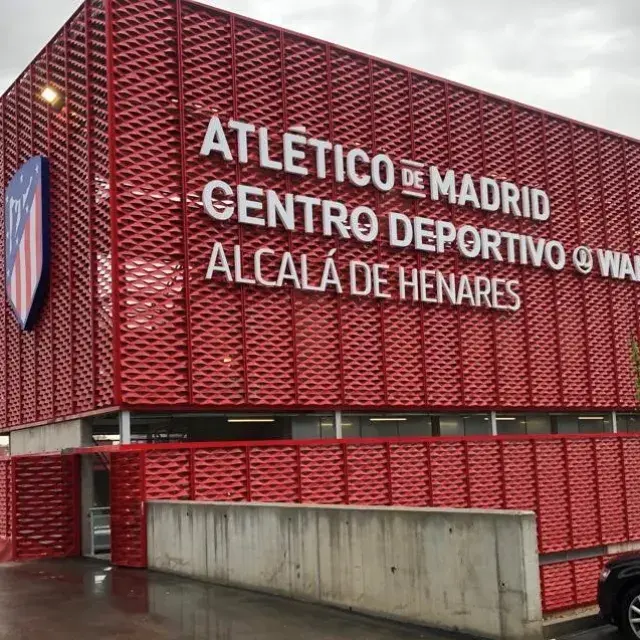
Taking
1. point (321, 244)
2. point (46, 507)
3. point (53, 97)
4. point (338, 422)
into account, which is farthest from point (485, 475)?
Answer: point (53, 97)

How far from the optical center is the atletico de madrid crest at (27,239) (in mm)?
23219

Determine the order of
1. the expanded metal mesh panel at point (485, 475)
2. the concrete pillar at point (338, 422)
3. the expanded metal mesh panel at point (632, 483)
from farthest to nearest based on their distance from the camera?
1. the expanded metal mesh panel at point (632, 483)
2. the expanded metal mesh panel at point (485, 475)
3. the concrete pillar at point (338, 422)

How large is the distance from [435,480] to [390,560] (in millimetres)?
14056

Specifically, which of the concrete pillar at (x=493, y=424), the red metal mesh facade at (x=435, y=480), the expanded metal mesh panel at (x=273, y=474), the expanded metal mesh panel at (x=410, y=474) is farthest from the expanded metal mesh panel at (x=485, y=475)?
the expanded metal mesh panel at (x=273, y=474)

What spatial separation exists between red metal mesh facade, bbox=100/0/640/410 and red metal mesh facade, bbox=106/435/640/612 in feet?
4.05

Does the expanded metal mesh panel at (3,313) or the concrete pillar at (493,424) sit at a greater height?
the expanded metal mesh panel at (3,313)

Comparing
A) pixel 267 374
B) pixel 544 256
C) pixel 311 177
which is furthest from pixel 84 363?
pixel 544 256

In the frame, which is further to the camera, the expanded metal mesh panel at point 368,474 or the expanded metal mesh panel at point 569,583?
the expanded metal mesh panel at point 569,583

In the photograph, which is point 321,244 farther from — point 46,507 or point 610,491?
point 610,491

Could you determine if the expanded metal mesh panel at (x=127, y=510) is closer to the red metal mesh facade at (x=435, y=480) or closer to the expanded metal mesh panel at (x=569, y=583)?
the red metal mesh facade at (x=435, y=480)

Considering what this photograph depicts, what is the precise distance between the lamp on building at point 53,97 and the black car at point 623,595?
1809cm

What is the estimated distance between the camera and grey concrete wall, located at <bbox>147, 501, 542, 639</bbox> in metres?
9.10

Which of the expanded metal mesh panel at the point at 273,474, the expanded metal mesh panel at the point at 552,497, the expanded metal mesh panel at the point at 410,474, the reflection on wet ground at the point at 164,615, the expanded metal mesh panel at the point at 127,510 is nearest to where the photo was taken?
the reflection on wet ground at the point at 164,615

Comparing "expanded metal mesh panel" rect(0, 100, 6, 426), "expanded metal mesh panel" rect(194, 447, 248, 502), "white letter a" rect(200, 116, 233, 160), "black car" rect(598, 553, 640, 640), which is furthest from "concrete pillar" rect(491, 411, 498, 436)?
"black car" rect(598, 553, 640, 640)
